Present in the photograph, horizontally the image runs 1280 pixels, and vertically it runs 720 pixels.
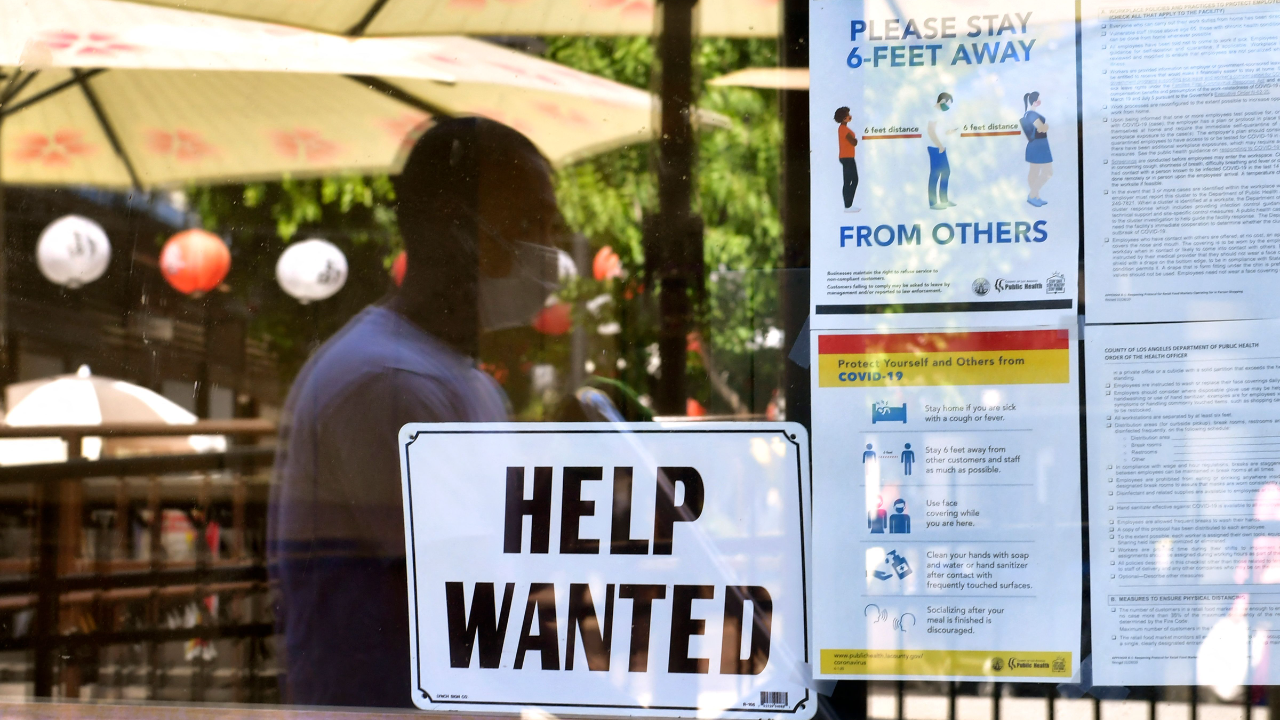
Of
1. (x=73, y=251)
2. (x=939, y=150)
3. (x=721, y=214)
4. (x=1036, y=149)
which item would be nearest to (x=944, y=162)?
(x=939, y=150)

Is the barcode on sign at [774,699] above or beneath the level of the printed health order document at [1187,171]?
beneath

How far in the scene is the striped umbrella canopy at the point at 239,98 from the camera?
202 cm

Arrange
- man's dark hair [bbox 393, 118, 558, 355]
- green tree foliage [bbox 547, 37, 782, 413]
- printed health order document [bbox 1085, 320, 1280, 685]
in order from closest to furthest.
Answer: printed health order document [bbox 1085, 320, 1280, 685]
green tree foliage [bbox 547, 37, 782, 413]
man's dark hair [bbox 393, 118, 558, 355]

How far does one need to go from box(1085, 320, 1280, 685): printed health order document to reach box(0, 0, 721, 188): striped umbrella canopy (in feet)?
3.79

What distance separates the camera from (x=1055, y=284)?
6.14 feet

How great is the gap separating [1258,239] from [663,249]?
1.22 meters

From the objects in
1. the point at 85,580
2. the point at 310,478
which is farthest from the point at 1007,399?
the point at 85,580

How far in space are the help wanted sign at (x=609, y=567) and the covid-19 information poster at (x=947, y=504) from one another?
0.09 m

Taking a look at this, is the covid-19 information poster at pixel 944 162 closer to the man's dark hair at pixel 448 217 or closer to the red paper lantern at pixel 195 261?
the man's dark hair at pixel 448 217

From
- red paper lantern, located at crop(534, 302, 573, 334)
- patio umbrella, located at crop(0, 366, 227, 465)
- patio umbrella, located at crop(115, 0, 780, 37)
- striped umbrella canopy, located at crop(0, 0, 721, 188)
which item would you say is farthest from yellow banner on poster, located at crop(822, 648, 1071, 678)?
patio umbrella, located at crop(0, 366, 227, 465)

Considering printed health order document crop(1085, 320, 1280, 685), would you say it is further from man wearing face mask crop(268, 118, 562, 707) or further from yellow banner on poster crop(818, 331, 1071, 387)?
man wearing face mask crop(268, 118, 562, 707)

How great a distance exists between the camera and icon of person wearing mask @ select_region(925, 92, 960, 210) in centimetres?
191

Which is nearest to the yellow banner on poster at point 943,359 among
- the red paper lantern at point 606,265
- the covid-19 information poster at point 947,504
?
the covid-19 information poster at point 947,504

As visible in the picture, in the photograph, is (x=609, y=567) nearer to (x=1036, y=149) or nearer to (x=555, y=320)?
(x=555, y=320)
